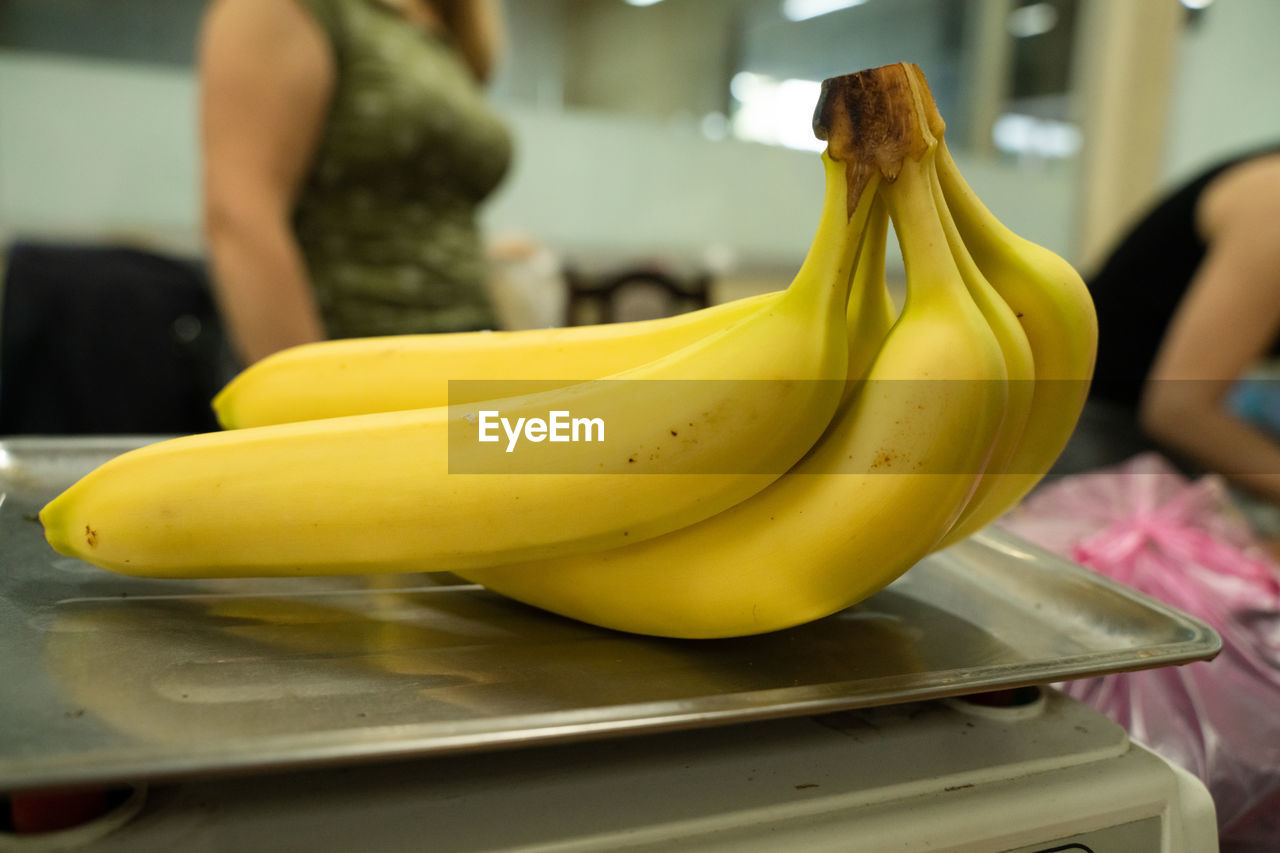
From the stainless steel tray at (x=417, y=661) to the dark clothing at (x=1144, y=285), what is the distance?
82cm

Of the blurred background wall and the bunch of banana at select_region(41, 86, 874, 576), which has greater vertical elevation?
the blurred background wall

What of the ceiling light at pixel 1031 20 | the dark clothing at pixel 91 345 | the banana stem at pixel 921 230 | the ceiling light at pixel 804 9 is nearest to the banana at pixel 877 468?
the banana stem at pixel 921 230

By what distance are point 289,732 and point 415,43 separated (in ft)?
2.91

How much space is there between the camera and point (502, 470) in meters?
0.37

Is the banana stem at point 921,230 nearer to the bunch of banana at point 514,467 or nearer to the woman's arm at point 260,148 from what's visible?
the bunch of banana at point 514,467

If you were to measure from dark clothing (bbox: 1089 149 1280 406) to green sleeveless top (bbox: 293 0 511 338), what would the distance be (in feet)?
2.77

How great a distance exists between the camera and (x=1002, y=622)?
479 millimetres

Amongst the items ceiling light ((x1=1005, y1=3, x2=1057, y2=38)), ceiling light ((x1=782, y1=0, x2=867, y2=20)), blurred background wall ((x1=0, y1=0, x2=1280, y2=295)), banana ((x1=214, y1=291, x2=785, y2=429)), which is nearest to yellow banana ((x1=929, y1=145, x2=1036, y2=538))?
banana ((x1=214, y1=291, x2=785, y2=429))

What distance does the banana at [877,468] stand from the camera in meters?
0.34

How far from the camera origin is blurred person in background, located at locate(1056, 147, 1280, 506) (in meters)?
1.02

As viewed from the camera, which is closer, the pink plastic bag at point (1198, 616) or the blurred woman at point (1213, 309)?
the pink plastic bag at point (1198, 616)

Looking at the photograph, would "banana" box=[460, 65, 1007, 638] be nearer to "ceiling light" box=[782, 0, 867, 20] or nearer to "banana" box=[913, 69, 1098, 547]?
"banana" box=[913, 69, 1098, 547]

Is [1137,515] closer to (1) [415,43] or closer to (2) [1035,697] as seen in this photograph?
(2) [1035,697]

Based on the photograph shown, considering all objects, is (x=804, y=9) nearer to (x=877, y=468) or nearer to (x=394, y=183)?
(x=394, y=183)
